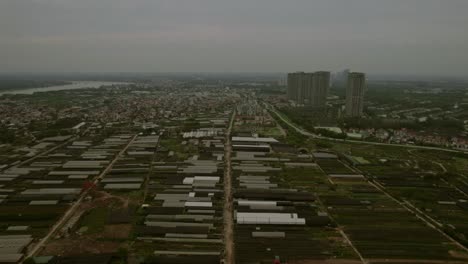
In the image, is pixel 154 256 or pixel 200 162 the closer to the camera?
pixel 154 256

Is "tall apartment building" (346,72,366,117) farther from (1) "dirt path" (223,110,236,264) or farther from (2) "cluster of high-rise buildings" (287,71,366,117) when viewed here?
(1) "dirt path" (223,110,236,264)

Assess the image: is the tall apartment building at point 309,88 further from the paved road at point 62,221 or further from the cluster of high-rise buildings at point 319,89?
the paved road at point 62,221

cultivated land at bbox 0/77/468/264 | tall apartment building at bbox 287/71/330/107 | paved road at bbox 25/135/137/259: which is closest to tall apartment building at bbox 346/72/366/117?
tall apartment building at bbox 287/71/330/107

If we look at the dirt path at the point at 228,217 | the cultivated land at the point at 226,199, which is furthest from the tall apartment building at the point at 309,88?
the dirt path at the point at 228,217

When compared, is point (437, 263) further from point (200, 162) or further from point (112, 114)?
point (112, 114)

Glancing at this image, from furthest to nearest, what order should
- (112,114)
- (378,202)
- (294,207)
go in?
(112,114) < (378,202) < (294,207)

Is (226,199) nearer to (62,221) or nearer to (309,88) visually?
(62,221)

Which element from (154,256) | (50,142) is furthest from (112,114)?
(154,256)
